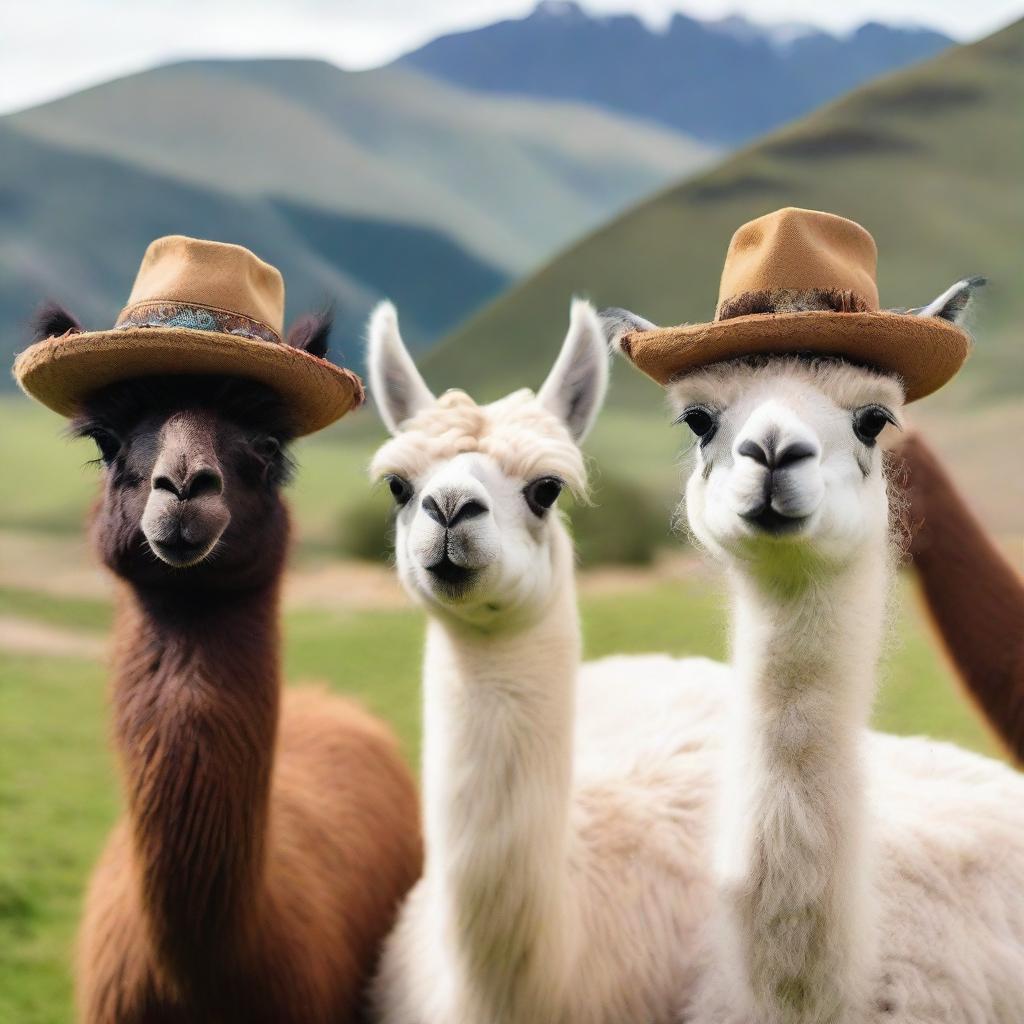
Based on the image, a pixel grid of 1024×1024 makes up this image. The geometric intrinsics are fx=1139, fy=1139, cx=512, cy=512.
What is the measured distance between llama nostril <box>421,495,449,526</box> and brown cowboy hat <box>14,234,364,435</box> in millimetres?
650

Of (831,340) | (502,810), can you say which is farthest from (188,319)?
(831,340)

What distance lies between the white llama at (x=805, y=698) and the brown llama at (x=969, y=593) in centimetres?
154

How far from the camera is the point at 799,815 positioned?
245 centimetres

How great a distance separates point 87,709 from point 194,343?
259 inches

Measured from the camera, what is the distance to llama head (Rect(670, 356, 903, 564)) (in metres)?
2.23

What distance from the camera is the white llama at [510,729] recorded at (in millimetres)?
2824

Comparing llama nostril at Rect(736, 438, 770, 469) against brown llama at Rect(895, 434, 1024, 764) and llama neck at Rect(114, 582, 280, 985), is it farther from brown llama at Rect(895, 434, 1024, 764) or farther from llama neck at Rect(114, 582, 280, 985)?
brown llama at Rect(895, 434, 1024, 764)

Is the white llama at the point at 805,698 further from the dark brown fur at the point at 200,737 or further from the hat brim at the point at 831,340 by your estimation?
the dark brown fur at the point at 200,737

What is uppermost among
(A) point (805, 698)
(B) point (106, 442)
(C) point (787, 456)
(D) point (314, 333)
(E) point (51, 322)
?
(D) point (314, 333)

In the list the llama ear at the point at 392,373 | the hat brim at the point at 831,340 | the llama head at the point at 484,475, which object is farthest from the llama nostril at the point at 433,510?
the hat brim at the point at 831,340

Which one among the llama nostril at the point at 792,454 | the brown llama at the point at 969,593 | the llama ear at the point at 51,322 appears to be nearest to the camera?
the llama nostril at the point at 792,454

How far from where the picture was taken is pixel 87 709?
28.7 ft

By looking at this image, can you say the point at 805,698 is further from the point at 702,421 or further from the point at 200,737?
the point at 200,737

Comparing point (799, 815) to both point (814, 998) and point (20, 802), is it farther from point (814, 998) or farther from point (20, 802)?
point (20, 802)
